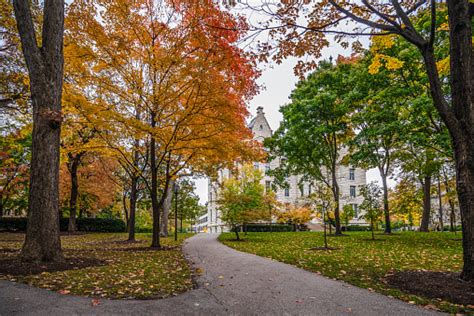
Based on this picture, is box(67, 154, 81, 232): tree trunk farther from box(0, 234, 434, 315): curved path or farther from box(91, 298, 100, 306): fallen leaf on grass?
box(91, 298, 100, 306): fallen leaf on grass

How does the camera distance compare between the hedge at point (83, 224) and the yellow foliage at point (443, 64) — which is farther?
Result: the hedge at point (83, 224)

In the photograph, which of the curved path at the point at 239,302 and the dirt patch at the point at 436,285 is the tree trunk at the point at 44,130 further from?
the dirt patch at the point at 436,285

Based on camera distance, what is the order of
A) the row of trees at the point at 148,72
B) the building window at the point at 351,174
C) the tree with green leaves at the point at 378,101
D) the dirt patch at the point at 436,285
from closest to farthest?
the dirt patch at the point at 436,285
the row of trees at the point at 148,72
the tree with green leaves at the point at 378,101
the building window at the point at 351,174

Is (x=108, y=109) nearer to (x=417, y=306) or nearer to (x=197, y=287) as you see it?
(x=197, y=287)

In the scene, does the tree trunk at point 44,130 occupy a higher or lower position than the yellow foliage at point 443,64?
lower

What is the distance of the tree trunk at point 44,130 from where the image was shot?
611cm

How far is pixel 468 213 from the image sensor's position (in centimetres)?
486

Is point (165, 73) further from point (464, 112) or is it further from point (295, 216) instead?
point (295, 216)

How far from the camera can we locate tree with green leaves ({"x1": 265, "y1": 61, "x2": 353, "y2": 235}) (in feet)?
60.7

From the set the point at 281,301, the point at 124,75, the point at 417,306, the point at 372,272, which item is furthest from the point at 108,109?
the point at 417,306

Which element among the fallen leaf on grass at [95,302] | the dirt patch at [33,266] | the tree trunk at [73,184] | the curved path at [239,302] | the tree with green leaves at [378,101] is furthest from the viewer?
the tree trunk at [73,184]

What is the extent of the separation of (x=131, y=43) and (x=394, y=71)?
11.8 metres

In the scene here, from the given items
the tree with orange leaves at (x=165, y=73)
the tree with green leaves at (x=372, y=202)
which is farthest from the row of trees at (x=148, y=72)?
the tree with green leaves at (x=372, y=202)

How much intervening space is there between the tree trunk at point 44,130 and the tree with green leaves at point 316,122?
14297 mm
